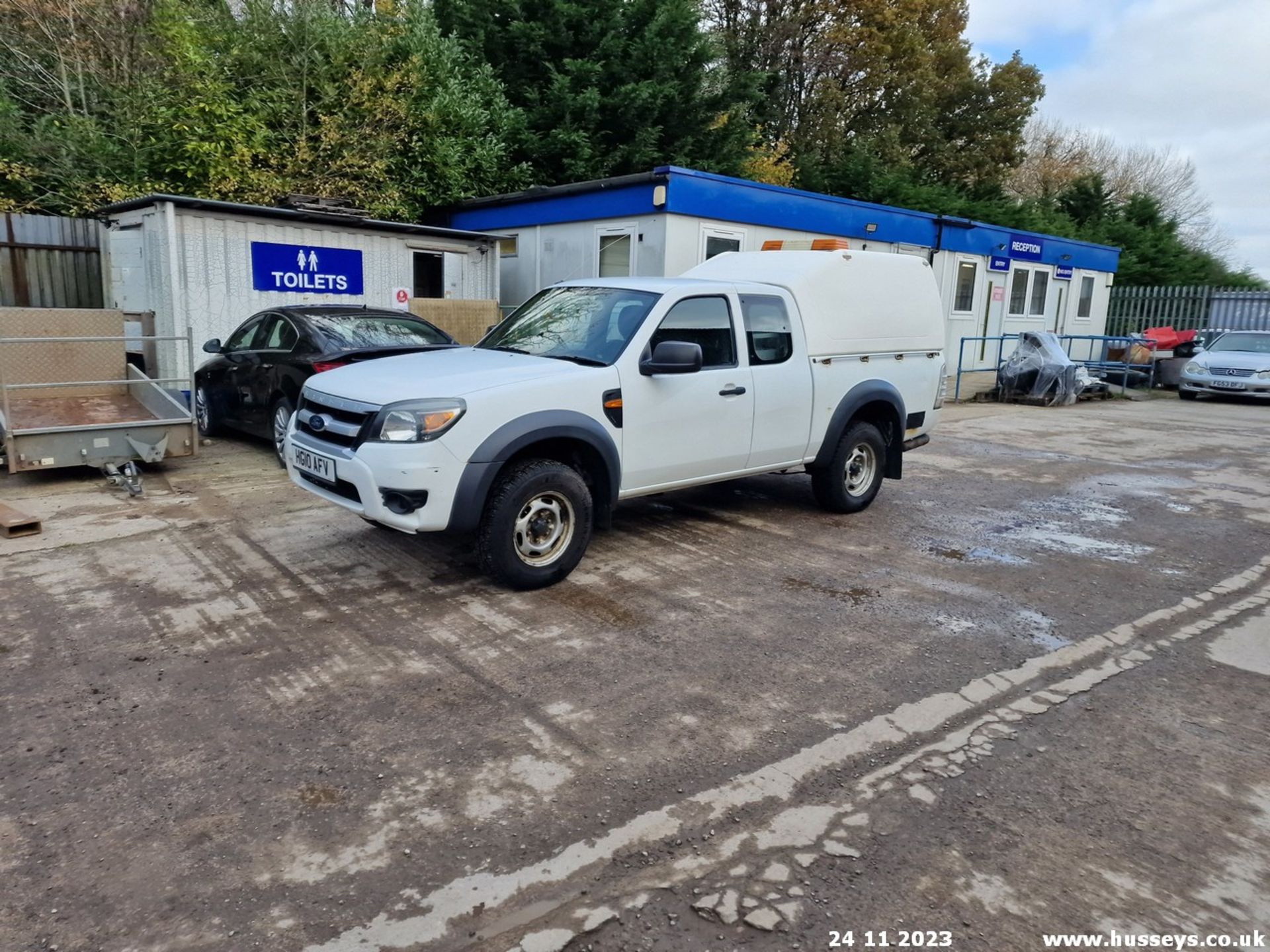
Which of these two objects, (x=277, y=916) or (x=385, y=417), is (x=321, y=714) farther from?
(x=385, y=417)

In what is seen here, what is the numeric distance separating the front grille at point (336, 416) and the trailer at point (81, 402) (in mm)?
2756

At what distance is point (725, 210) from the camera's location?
1300 centimetres

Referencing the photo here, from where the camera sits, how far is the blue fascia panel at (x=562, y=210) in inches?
498

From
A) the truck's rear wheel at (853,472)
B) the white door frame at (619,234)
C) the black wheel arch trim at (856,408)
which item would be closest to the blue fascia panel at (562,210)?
the white door frame at (619,234)

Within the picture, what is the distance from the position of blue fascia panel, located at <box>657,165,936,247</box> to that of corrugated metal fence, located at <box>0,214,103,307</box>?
872cm

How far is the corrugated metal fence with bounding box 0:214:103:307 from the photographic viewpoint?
12.7 meters

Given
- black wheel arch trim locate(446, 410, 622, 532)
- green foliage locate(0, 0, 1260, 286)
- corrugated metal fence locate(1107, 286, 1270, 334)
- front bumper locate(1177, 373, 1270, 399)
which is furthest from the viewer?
corrugated metal fence locate(1107, 286, 1270, 334)

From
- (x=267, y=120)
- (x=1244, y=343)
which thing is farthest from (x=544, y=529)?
(x=1244, y=343)

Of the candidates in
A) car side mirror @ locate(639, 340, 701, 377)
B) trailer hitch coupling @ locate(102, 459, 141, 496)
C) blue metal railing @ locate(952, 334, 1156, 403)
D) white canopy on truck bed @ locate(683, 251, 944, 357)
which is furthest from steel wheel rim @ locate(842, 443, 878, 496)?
blue metal railing @ locate(952, 334, 1156, 403)

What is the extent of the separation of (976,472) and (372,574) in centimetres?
665

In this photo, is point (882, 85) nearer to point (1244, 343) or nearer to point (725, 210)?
point (1244, 343)

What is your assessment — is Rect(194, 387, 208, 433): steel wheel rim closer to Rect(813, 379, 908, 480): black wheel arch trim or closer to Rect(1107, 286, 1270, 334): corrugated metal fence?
Rect(813, 379, 908, 480): black wheel arch trim

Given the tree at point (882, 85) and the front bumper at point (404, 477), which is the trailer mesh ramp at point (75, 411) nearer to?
the front bumper at point (404, 477)

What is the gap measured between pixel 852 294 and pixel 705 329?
158 centimetres
